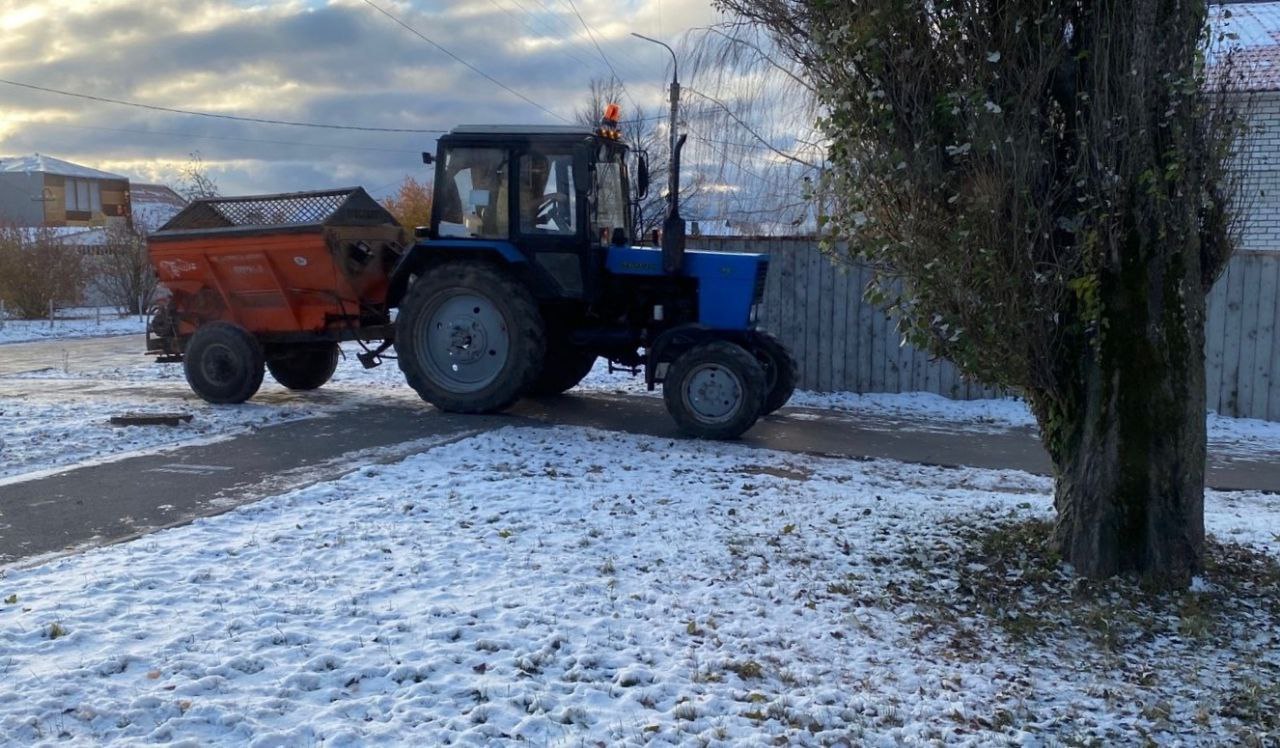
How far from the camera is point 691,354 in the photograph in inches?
428

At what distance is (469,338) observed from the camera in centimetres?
1190

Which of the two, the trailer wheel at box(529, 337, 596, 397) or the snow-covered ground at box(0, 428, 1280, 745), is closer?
the snow-covered ground at box(0, 428, 1280, 745)

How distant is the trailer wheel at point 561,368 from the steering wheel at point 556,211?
149 cm

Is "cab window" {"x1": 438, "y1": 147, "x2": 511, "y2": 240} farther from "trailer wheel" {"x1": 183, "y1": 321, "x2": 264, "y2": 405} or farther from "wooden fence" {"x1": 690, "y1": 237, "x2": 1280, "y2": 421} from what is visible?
"wooden fence" {"x1": 690, "y1": 237, "x2": 1280, "y2": 421}

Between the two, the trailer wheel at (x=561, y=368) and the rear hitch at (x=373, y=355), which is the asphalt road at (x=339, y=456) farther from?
the rear hitch at (x=373, y=355)

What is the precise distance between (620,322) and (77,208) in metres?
64.6

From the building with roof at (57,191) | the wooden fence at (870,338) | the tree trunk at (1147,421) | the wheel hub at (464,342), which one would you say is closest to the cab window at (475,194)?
the wheel hub at (464,342)

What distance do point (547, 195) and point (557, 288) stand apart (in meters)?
1.01

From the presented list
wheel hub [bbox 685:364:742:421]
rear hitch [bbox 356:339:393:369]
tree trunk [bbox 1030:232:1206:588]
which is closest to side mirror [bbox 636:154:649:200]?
wheel hub [bbox 685:364:742:421]

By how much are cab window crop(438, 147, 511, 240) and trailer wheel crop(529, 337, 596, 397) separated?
1586 mm

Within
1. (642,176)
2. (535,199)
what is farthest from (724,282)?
(535,199)

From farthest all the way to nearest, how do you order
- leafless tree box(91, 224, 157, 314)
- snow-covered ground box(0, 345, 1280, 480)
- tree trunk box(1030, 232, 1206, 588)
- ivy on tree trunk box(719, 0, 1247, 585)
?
leafless tree box(91, 224, 157, 314), snow-covered ground box(0, 345, 1280, 480), tree trunk box(1030, 232, 1206, 588), ivy on tree trunk box(719, 0, 1247, 585)

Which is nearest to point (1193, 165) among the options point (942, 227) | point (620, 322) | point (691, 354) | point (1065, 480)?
point (942, 227)

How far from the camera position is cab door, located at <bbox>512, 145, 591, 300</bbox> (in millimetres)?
11414
